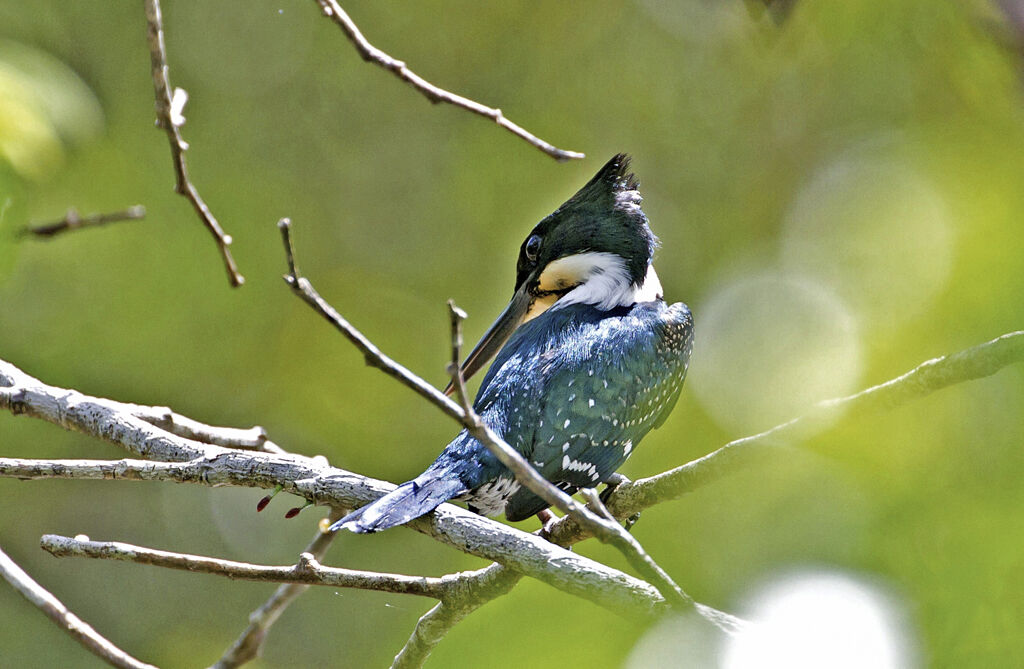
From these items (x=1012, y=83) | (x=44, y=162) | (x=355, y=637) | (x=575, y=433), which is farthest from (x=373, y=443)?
(x=1012, y=83)

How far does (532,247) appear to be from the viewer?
9.13 ft

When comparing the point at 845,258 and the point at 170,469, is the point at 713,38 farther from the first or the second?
the point at 170,469

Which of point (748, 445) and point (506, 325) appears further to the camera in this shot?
point (506, 325)

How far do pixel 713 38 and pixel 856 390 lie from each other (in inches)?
146

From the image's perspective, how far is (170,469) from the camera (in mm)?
1587

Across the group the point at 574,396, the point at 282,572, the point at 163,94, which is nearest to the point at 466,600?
the point at 282,572

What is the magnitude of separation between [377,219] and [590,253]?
2087 mm

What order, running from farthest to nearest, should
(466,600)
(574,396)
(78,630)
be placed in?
(574,396) < (466,600) < (78,630)

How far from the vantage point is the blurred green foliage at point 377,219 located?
3.26 metres

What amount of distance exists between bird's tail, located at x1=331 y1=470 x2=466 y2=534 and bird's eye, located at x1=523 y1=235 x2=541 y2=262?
114cm

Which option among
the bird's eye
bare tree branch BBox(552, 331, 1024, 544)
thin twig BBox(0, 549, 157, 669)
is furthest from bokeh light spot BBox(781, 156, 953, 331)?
thin twig BBox(0, 549, 157, 669)

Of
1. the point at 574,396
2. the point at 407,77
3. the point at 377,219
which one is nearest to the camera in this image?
the point at 407,77

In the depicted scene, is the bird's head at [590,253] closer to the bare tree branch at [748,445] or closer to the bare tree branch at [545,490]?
the bare tree branch at [748,445]

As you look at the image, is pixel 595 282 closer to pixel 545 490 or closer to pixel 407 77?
pixel 407 77
